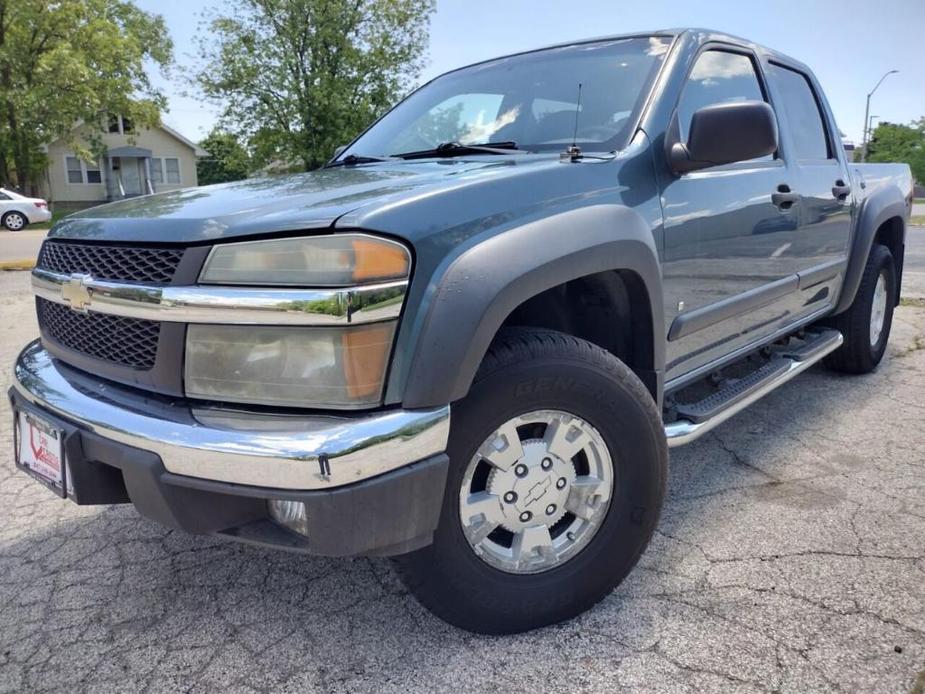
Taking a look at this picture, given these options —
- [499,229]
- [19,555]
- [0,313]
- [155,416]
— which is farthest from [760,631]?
[0,313]

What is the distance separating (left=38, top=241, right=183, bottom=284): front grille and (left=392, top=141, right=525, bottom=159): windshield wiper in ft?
4.14

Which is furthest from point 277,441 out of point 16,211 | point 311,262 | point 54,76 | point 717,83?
point 54,76

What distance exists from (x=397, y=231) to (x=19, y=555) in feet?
6.38

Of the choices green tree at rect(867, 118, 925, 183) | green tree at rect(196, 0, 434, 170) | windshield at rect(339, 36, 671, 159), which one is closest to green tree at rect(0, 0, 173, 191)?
green tree at rect(196, 0, 434, 170)

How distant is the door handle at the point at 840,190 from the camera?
12.1 ft

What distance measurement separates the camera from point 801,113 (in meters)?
3.78

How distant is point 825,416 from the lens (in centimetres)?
392

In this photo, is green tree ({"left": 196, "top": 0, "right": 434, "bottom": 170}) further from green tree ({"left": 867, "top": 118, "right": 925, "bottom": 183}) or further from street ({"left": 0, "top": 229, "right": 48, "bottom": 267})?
green tree ({"left": 867, "top": 118, "right": 925, "bottom": 183})

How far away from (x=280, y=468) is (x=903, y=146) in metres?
71.2

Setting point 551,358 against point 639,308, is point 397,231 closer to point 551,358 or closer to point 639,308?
point 551,358

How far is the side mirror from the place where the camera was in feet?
7.78

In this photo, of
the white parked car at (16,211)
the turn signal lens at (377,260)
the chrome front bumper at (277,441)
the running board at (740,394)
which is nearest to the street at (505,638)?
the running board at (740,394)

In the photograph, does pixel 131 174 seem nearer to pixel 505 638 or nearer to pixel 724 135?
pixel 724 135

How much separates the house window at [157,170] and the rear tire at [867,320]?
3679cm
